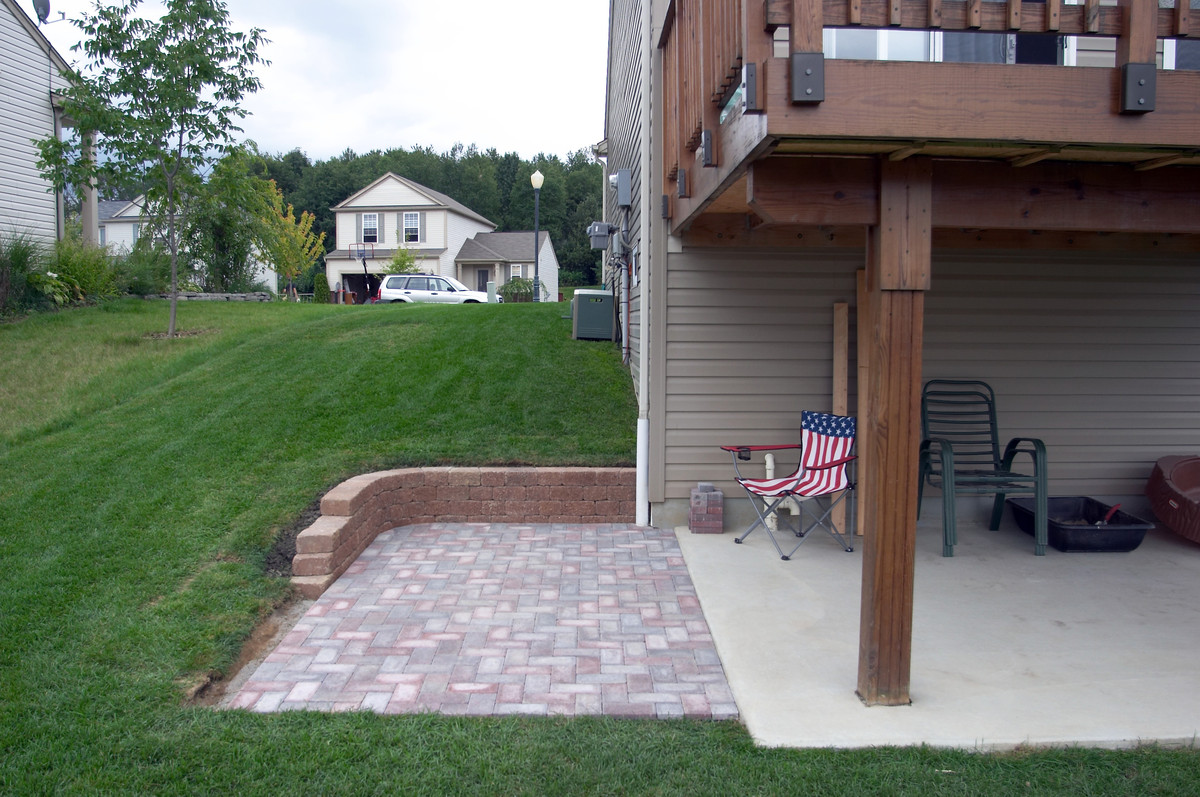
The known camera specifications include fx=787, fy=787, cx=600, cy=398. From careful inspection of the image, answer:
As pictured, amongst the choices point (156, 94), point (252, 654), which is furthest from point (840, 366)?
point (156, 94)

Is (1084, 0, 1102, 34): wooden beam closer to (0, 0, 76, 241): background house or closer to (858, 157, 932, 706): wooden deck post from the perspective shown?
(858, 157, 932, 706): wooden deck post

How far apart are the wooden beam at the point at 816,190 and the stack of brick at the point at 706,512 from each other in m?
2.89

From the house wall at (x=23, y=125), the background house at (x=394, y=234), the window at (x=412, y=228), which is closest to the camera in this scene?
the house wall at (x=23, y=125)

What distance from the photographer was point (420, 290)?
68.4 feet

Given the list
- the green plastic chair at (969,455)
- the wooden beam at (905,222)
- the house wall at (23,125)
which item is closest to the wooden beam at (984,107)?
the wooden beam at (905,222)

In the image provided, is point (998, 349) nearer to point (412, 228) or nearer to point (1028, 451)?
point (1028, 451)

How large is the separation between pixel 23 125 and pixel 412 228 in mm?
19841

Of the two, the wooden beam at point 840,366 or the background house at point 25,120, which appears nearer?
the wooden beam at point 840,366

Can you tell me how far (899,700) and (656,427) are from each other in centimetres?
283

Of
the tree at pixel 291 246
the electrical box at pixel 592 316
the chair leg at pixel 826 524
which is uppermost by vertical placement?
the tree at pixel 291 246

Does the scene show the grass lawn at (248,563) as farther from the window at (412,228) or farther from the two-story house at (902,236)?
the window at (412,228)

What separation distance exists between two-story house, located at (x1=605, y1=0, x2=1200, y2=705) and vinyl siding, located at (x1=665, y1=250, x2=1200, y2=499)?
0.02m

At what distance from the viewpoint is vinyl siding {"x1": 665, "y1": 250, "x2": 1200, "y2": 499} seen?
5.59 metres

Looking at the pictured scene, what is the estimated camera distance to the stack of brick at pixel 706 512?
18.1 ft
